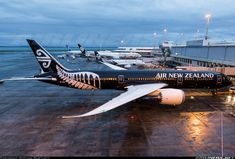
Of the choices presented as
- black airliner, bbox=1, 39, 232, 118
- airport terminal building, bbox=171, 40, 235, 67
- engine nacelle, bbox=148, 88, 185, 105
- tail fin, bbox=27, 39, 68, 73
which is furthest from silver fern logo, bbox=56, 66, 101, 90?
airport terminal building, bbox=171, 40, 235, 67

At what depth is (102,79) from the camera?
3844 cm

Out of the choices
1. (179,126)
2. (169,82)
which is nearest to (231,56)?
(169,82)

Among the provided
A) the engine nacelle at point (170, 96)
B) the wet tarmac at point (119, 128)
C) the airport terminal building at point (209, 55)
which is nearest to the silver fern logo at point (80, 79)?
the wet tarmac at point (119, 128)

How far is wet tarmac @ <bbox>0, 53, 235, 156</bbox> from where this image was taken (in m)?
21.4

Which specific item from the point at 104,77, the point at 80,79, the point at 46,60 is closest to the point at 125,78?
the point at 104,77

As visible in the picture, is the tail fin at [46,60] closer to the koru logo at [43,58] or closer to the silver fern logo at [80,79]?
the koru logo at [43,58]

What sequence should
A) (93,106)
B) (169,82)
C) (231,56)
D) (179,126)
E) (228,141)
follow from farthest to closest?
(231,56), (169,82), (93,106), (179,126), (228,141)

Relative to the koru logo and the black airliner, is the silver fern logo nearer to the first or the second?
the black airliner

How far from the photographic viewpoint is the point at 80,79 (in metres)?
38.2

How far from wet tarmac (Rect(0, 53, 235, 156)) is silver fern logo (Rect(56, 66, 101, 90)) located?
8.71 feet

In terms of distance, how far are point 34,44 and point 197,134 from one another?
25135 millimetres

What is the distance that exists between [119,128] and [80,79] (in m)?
13.8

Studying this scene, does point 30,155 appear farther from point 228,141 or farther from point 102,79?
point 102,79

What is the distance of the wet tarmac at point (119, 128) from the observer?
70.1ft
